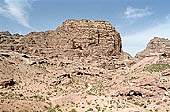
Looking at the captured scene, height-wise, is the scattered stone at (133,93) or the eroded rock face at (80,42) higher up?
the eroded rock face at (80,42)

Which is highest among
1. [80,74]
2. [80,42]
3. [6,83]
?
[80,42]

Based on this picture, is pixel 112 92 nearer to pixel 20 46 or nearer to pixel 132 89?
pixel 132 89

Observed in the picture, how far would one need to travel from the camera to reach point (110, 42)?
53.1 metres

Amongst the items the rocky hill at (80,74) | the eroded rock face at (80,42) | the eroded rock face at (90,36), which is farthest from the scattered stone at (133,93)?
the eroded rock face at (90,36)

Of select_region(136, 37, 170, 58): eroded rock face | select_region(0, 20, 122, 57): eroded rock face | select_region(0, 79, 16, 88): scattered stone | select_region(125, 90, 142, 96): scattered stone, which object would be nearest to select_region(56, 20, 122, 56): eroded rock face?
select_region(0, 20, 122, 57): eroded rock face

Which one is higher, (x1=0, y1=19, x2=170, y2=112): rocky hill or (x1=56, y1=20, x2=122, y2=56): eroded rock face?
(x1=56, y1=20, x2=122, y2=56): eroded rock face

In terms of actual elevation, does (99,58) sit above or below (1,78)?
above

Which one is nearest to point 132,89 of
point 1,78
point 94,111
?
point 94,111

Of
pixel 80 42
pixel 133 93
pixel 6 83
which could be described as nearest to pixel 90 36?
pixel 80 42

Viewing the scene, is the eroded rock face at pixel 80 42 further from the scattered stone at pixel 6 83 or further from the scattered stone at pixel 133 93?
the scattered stone at pixel 133 93

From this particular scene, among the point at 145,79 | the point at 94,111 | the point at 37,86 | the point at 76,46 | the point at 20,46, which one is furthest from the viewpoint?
the point at 20,46

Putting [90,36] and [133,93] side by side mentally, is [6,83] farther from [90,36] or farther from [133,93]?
[90,36]

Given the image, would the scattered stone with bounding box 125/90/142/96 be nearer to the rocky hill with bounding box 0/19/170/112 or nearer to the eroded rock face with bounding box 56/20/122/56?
the rocky hill with bounding box 0/19/170/112

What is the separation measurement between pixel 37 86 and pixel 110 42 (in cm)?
2559
